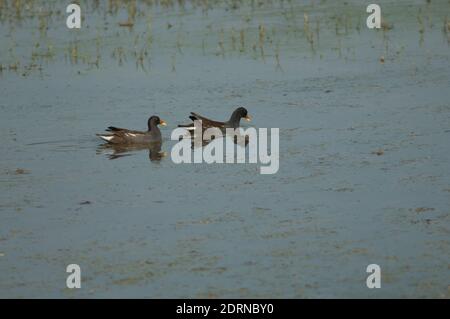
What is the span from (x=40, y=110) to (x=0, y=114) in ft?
2.01

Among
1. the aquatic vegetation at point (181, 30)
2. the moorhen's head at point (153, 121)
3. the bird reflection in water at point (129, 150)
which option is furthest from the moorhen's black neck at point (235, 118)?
the aquatic vegetation at point (181, 30)

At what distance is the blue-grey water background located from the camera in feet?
27.3

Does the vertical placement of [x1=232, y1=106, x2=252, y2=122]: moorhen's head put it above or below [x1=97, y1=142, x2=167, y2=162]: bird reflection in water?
above

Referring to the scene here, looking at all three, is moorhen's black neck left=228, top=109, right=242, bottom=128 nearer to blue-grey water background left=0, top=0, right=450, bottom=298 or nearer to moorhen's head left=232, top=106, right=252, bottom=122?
moorhen's head left=232, top=106, right=252, bottom=122

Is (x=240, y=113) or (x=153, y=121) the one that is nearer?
(x=153, y=121)

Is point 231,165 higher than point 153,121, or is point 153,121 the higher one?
point 153,121

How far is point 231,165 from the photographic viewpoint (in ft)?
39.2

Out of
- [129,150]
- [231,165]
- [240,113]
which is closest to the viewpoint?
[231,165]

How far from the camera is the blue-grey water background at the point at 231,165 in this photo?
8328 mm

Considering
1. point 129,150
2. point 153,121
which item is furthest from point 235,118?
point 129,150

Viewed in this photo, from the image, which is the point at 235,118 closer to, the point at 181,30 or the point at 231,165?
the point at 231,165

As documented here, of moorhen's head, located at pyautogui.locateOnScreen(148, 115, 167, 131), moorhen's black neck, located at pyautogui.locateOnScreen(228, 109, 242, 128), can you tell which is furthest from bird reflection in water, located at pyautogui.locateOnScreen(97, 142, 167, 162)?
moorhen's black neck, located at pyautogui.locateOnScreen(228, 109, 242, 128)

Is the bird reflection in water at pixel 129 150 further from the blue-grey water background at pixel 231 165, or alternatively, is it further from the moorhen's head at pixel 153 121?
the moorhen's head at pixel 153 121

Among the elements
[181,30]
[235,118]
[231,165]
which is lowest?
[231,165]
